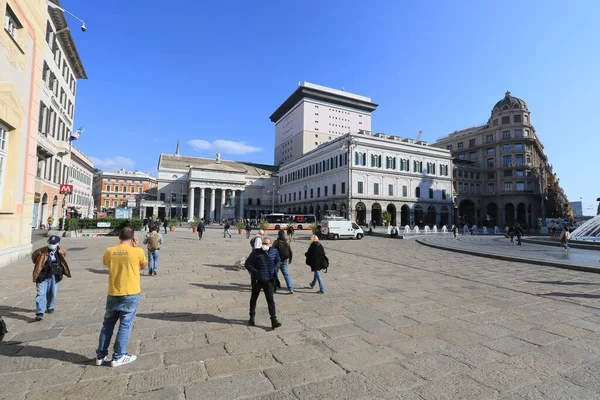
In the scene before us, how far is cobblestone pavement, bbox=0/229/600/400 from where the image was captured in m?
3.15

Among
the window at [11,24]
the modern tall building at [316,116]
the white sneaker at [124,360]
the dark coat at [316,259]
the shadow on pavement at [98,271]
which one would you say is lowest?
the shadow on pavement at [98,271]

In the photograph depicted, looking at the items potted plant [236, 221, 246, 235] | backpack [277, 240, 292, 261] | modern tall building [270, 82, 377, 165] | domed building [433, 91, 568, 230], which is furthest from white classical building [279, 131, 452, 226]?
backpack [277, 240, 292, 261]

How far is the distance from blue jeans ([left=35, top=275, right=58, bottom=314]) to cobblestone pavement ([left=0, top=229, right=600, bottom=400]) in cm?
28

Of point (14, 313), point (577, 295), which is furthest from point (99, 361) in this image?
point (577, 295)

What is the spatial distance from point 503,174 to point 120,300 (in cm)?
7252

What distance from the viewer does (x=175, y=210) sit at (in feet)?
240

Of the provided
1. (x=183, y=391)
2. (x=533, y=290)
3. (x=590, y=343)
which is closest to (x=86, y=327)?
(x=183, y=391)

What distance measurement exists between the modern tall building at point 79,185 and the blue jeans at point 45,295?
4360cm

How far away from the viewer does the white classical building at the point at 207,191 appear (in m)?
69.0

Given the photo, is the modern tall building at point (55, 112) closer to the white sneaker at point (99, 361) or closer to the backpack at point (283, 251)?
the backpack at point (283, 251)

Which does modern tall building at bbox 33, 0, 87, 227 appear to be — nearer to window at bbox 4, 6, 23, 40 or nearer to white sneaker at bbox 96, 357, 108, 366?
window at bbox 4, 6, 23, 40

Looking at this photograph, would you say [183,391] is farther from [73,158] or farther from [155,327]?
[73,158]

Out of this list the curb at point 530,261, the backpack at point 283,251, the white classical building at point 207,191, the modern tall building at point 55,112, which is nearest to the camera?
the backpack at point 283,251

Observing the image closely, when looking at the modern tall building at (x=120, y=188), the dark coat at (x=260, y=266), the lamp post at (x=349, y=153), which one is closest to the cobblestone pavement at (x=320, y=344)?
the dark coat at (x=260, y=266)
